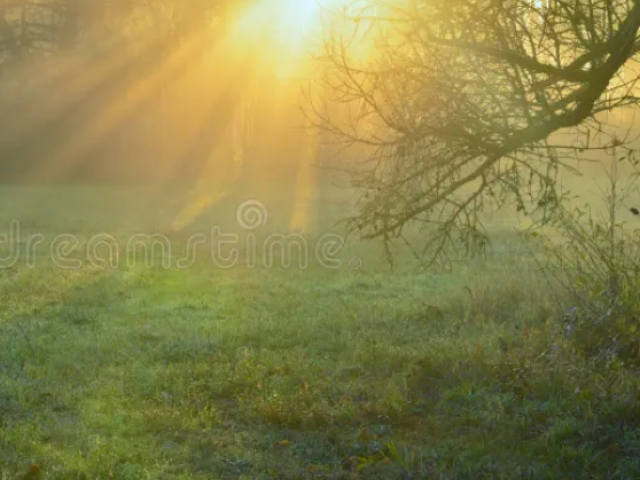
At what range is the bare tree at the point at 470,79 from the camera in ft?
16.7

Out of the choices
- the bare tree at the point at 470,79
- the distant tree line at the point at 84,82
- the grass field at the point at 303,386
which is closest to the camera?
the bare tree at the point at 470,79

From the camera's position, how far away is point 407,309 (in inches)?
425

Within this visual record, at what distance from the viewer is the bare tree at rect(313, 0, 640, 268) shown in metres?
5.09

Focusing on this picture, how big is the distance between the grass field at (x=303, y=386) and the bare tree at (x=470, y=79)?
147 cm

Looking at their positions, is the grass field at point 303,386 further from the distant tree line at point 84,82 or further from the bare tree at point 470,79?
the distant tree line at point 84,82

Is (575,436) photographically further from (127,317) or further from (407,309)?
(127,317)

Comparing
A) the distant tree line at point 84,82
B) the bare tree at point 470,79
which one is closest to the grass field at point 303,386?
the bare tree at point 470,79

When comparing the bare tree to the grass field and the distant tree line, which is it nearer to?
the grass field

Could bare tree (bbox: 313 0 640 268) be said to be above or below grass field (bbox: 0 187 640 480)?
above

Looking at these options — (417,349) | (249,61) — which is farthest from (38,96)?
(417,349)

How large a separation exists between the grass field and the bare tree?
1472 mm

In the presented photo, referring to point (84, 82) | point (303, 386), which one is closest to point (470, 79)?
point (303, 386)

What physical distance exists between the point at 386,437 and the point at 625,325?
85.1 inches

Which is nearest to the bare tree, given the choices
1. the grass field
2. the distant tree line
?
the grass field
